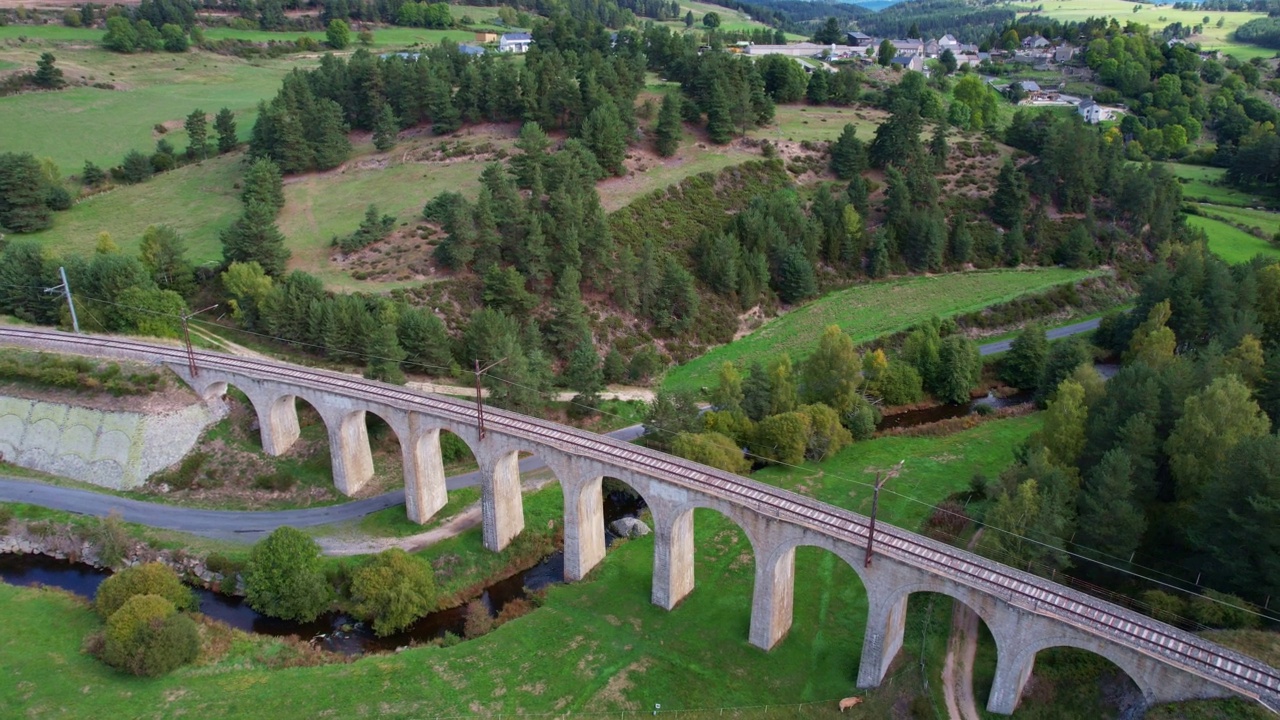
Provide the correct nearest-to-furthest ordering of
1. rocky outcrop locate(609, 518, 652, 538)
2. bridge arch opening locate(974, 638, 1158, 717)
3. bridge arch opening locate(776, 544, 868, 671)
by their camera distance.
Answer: bridge arch opening locate(974, 638, 1158, 717), bridge arch opening locate(776, 544, 868, 671), rocky outcrop locate(609, 518, 652, 538)

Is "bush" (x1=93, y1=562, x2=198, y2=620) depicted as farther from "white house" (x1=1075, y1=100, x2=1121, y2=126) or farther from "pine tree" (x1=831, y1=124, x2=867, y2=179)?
"white house" (x1=1075, y1=100, x2=1121, y2=126)

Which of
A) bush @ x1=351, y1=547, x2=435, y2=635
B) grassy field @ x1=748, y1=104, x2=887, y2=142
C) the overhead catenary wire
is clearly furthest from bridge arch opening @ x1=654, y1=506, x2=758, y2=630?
grassy field @ x1=748, y1=104, x2=887, y2=142

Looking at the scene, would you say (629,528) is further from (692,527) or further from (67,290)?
(67,290)

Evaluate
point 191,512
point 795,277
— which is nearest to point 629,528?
Result: point 191,512

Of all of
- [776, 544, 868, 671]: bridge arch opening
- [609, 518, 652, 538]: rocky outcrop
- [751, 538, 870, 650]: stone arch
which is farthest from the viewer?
[609, 518, 652, 538]: rocky outcrop

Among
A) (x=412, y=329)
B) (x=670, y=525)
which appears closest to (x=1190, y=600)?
(x=670, y=525)

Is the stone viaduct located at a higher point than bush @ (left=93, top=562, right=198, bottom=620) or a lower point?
higher

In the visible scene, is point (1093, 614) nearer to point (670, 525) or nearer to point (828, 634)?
point (828, 634)

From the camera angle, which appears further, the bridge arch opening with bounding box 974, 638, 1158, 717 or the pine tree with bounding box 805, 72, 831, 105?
the pine tree with bounding box 805, 72, 831, 105
